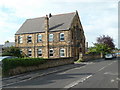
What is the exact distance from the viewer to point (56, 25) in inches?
1578

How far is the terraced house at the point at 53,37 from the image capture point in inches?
1469

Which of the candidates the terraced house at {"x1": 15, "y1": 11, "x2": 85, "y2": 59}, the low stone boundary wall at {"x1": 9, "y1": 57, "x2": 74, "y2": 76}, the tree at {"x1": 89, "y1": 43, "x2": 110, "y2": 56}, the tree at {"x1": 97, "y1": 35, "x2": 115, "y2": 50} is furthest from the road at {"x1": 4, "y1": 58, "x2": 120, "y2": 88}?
the tree at {"x1": 97, "y1": 35, "x2": 115, "y2": 50}

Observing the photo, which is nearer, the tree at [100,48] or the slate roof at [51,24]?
the slate roof at [51,24]

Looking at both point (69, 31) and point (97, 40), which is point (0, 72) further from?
point (97, 40)

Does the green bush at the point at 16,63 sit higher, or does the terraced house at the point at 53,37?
the terraced house at the point at 53,37

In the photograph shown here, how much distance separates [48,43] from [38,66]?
64.1 feet

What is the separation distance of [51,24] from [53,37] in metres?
3.97

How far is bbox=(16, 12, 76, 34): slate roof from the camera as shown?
127ft

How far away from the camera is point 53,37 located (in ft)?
128

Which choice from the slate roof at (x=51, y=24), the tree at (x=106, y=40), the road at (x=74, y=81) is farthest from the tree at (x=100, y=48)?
the road at (x=74, y=81)

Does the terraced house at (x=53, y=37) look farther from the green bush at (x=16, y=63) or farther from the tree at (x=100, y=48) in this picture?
the green bush at (x=16, y=63)

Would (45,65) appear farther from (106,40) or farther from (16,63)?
(106,40)

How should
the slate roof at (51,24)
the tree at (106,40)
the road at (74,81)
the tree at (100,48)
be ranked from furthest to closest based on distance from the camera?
1. the tree at (106,40)
2. the tree at (100,48)
3. the slate roof at (51,24)
4. the road at (74,81)

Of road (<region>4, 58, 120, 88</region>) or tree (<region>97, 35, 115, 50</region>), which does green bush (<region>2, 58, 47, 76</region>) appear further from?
tree (<region>97, 35, 115, 50</region>)
